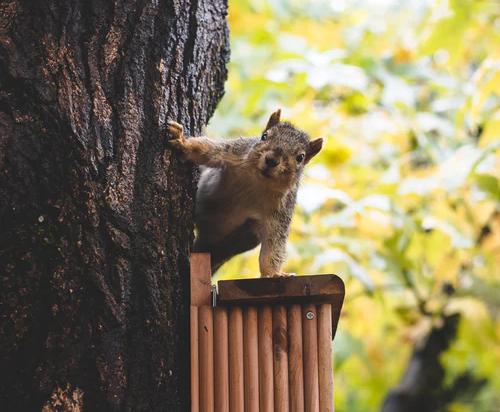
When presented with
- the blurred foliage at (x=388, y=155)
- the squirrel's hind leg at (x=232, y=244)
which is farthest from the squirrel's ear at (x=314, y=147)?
the squirrel's hind leg at (x=232, y=244)

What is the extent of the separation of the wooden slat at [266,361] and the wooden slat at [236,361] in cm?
6

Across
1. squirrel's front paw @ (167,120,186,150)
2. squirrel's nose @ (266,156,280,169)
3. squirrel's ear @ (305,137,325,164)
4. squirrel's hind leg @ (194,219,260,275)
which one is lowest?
squirrel's hind leg @ (194,219,260,275)

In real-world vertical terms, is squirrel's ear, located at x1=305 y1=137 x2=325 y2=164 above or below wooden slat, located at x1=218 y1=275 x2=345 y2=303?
above

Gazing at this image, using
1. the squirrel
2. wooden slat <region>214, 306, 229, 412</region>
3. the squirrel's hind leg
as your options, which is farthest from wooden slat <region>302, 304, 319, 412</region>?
the squirrel's hind leg

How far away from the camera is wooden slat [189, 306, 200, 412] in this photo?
5.71 feet

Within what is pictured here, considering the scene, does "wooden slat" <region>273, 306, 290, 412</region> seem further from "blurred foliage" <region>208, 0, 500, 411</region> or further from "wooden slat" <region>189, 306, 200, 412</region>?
"blurred foliage" <region>208, 0, 500, 411</region>

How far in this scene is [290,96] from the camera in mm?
4504

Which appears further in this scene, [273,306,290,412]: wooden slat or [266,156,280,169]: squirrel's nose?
[266,156,280,169]: squirrel's nose

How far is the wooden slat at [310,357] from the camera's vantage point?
5.89 feet

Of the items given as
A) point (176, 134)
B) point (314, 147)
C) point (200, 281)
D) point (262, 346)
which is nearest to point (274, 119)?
point (314, 147)

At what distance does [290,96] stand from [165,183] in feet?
9.16

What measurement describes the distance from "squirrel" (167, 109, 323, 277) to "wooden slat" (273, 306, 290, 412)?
2.06 ft

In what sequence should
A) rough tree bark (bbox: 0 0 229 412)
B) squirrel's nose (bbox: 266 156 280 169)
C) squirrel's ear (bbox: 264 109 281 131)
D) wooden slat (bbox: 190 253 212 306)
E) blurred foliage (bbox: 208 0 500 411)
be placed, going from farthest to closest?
blurred foliage (bbox: 208 0 500 411), squirrel's ear (bbox: 264 109 281 131), squirrel's nose (bbox: 266 156 280 169), wooden slat (bbox: 190 253 212 306), rough tree bark (bbox: 0 0 229 412)

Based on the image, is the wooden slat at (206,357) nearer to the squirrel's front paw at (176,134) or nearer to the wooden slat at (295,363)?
the wooden slat at (295,363)
